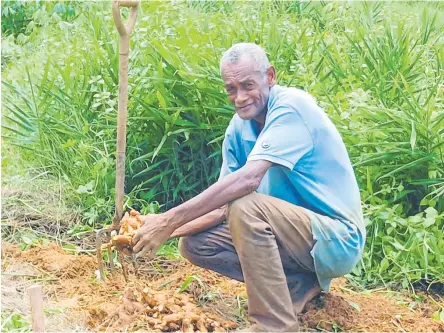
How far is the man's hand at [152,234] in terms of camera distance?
10.5 ft

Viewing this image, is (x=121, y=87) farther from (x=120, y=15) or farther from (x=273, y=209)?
(x=273, y=209)

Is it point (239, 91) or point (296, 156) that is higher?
point (239, 91)

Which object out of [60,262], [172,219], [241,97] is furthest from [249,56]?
[60,262]

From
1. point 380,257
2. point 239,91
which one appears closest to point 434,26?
point 380,257

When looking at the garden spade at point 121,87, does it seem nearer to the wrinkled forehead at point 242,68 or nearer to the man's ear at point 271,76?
the wrinkled forehead at point 242,68

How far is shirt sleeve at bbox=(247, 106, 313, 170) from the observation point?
3174 millimetres

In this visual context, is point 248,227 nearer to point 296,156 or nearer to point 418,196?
point 296,156

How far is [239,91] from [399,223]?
136cm

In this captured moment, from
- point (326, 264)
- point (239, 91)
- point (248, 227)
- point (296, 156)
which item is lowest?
point (326, 264)

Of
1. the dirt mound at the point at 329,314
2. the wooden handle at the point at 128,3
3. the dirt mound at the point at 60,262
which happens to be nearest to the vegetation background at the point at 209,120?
the dirt mound at the point at 60,262

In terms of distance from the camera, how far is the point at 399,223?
4195mm

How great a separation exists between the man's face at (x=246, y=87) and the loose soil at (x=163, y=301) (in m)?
0.91

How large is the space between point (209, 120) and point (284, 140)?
167 cm

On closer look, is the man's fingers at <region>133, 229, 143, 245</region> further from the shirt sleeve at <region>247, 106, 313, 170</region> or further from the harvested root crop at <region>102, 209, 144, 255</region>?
the shirt sleeve at <region>247, 106, 313, 170</region>
